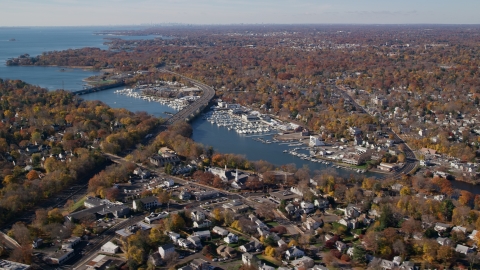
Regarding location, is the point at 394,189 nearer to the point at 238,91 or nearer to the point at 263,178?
the point at 263,178

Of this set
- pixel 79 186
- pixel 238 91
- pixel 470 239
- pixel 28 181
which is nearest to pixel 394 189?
pixel 470 239

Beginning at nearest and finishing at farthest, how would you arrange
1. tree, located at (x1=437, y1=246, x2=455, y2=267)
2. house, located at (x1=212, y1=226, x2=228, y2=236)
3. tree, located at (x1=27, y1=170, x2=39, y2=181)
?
tree, located at (x1=437, y1=246, x2=455, y2=267) → house, located at (x1=212, y1=226, x2=228, y2=236) → tree, located at (x1=27, y1=170, x2=39, y2=181)

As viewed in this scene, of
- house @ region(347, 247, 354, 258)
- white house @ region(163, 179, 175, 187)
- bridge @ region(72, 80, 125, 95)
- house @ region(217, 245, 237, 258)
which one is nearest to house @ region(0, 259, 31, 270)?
house @ region(217, 245, 237, 258)

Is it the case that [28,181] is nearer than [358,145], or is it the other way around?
[28,181]

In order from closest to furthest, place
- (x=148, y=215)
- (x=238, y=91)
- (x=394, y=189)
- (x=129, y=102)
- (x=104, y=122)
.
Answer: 1. (x=148, y=215)
2. (x=394, y=189)
3. (x=104, y=122)
4. (x=129, y=102)
5. (x=238, y=91)

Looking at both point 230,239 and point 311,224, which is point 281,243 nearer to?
point 230,239

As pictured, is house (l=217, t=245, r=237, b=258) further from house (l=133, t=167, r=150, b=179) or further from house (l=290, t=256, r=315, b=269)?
house (l=133, t=167, r=150, b=179)

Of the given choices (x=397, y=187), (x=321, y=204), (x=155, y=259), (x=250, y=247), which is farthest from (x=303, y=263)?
(x=397, y=187)
